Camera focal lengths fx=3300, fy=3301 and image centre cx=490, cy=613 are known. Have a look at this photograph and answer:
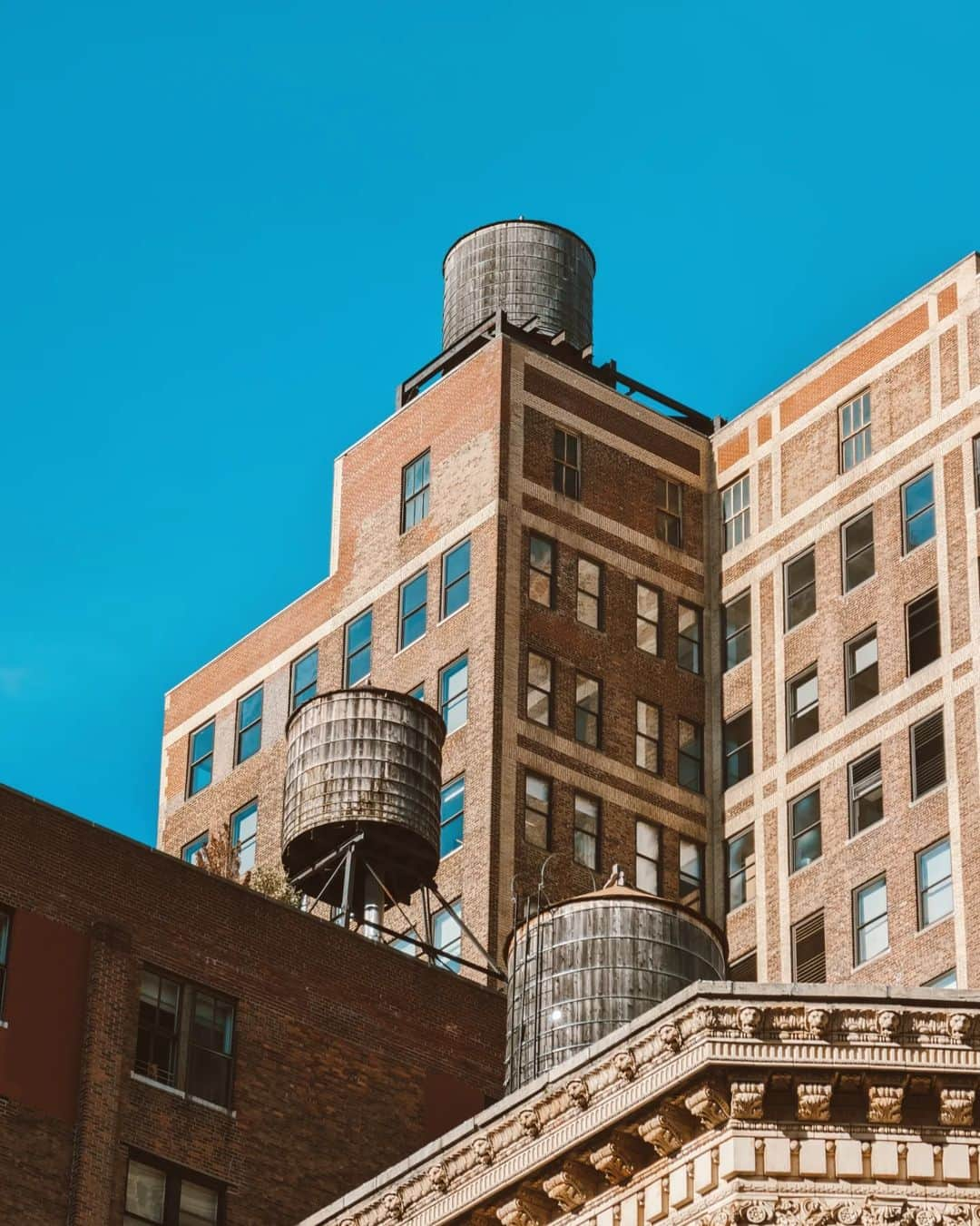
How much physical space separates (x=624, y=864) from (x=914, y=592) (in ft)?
33.3

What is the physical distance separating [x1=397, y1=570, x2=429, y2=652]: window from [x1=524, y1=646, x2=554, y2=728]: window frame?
12.2ft

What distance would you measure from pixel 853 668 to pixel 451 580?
1101 cm

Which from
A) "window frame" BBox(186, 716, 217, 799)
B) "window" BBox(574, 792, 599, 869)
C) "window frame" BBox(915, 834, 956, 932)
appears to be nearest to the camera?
"window frame" BBox(915, 834, 956, 932)

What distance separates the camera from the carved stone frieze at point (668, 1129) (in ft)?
114

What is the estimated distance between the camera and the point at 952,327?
85812 mm

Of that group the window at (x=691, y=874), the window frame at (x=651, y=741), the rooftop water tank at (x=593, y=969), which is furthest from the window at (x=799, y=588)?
the rooftop water tank at (x=593, y=969)

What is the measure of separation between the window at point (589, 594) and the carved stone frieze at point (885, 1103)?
177 feet

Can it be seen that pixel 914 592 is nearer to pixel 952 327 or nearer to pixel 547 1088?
pixel 952 327

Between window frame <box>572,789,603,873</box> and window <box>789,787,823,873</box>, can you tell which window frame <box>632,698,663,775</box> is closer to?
window frame <box>572,789,603,873</box>

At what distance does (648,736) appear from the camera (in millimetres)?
87875

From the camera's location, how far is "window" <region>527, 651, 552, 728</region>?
8494 centimetres

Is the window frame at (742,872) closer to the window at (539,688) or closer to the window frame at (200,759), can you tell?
the window at (539,688)

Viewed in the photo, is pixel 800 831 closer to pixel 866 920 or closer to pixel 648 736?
pixel 866 920

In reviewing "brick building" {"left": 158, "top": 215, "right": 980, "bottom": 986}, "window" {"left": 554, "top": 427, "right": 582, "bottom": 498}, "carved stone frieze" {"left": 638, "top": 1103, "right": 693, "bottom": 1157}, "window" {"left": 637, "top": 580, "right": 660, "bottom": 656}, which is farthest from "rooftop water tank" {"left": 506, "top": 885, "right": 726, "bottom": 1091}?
"window" {"left": 554, "top": 427, "right": 582, "bottom": 498}
